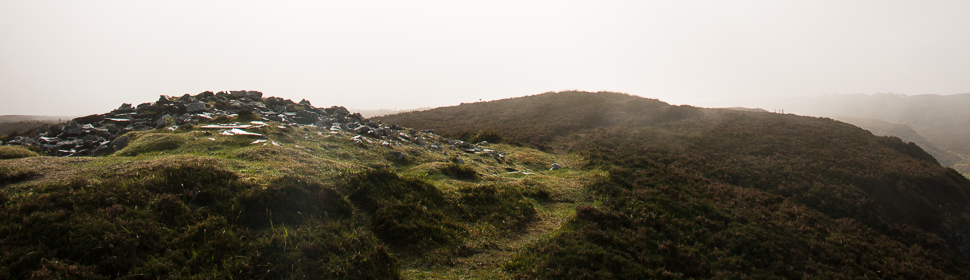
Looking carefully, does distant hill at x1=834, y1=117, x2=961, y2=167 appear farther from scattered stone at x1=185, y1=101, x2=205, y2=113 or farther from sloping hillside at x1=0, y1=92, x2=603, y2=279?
scattered stone at x1=185, y1=101, x2=205, y2=113

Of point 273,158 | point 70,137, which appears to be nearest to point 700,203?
point 273,158

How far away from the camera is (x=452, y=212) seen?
868cm

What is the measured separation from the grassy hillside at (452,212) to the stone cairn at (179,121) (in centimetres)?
72

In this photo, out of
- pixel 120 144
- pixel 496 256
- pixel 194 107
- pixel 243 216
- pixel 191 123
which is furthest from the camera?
→ pixel 194 107

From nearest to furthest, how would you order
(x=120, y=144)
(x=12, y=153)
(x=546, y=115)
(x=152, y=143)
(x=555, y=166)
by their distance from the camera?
(x=12, y=153)
(x=152, y=143)
(x=120, y=144)
(x=555, y=166)
(x=546, y=115)

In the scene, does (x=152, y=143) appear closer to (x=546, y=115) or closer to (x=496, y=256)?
(x=496, y=256)

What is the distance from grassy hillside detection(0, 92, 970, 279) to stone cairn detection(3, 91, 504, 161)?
72 centimetres

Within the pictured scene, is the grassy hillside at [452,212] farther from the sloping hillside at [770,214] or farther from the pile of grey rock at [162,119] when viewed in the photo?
the pile of grey rock at [162,119]

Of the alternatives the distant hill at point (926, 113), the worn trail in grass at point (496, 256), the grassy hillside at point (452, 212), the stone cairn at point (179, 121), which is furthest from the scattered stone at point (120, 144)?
the distant hill at point (926, 113)

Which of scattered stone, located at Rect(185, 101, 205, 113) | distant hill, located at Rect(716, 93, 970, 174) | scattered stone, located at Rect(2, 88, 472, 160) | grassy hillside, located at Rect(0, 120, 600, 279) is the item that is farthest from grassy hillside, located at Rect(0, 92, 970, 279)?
distant hill, located at Rect(716, 93, 970, 174)

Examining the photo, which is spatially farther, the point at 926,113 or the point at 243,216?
the point at 926,113

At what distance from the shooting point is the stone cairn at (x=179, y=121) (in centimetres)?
1126

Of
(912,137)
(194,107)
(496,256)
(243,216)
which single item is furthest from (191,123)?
(912,137)

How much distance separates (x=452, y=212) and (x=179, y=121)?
521 inches
